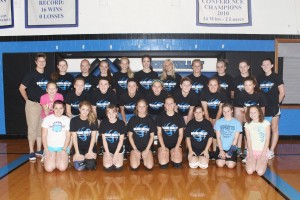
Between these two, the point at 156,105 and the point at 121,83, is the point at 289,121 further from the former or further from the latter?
the point at 121,83

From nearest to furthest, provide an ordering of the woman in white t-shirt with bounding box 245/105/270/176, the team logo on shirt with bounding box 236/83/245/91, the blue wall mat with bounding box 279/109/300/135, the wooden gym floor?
1. the wooden gym floor
2. the woman in white t-shirt with bounding box 245/105/270/176
3. the team logo on shirt with bounding box 236/83/245/91
4. the blue wall mat with bounding box 279/109/300/135

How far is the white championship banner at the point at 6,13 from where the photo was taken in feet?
25.2

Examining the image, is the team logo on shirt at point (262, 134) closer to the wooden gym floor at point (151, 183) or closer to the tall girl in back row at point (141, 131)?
the wooden gym floor at point (151, 183)

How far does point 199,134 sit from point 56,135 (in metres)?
2.29

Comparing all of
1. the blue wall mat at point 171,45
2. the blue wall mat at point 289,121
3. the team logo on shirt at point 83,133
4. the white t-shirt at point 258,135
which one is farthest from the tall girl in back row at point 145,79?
the blue wall mat at point 289,121

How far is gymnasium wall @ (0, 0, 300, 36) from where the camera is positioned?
750 centimetres

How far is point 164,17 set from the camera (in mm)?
7500

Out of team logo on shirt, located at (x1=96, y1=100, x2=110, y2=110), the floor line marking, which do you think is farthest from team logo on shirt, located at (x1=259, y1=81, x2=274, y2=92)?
the floor line marking

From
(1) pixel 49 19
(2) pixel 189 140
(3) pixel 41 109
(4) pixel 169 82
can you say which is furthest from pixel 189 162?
(1) pixel 49 19

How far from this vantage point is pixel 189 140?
5.36 meters

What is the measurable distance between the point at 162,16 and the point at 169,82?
198 centimetres

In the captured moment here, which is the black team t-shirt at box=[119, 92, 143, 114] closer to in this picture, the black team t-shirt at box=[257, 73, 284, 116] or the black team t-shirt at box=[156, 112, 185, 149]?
the black team t-shirt at box=[156, 112, 185, 149]

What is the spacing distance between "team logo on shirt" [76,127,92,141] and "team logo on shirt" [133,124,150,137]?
0.73 m

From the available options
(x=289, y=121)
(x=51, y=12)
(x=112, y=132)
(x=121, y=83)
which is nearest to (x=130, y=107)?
(x=121, y=83)
